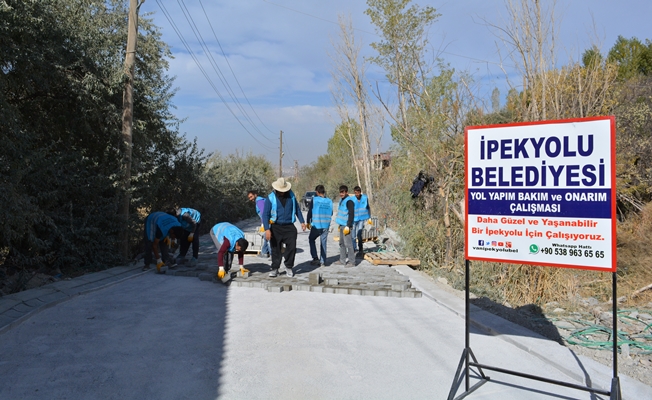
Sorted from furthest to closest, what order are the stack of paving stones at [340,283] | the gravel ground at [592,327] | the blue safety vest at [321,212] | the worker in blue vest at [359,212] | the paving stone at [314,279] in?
the worker in blue vest at [359,212], the blue safety vest at [321,212], the paving stone at [314,279], the stack of paving stones at [340,283], the gravel ground at [592,327]

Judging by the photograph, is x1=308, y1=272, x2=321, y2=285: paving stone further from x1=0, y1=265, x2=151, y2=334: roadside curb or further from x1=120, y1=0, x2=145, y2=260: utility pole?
x1=120, y1=0, x2=145, y2=260: utility pole

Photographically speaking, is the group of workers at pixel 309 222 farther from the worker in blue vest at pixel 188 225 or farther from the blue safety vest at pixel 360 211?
the worker in blue vest at pixel 188 225

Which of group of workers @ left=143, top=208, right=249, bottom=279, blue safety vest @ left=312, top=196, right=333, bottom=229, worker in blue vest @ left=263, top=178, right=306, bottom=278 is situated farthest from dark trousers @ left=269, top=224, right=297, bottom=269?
blue safety vest @ left=312, top=196, right=333, bottom=229

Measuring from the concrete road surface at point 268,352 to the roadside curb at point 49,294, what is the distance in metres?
0.12

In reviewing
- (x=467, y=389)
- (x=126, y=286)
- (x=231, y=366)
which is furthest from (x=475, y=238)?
(x=126, y=286)

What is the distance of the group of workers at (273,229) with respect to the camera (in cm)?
938

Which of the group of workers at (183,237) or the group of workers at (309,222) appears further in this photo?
the group of workers at (309,222)

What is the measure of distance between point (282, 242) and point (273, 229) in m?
0.31

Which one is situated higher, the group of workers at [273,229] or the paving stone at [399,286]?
the group of workers at [273,229]

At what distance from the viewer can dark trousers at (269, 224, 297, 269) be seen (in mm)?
9414

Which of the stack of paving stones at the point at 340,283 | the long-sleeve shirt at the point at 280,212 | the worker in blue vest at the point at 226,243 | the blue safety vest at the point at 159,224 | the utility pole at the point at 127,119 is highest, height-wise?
the utility pole at the point at 127,119

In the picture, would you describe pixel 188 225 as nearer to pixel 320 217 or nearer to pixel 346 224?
pixel 320 217

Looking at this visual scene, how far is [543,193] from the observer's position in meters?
4.17

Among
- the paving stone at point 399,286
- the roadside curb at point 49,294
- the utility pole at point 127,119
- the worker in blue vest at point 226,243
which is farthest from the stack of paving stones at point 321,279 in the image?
the utility pole at point 127,119
